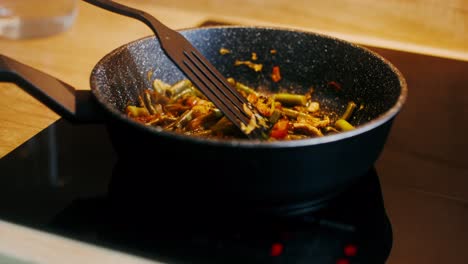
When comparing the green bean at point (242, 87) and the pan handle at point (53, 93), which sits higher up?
the pan handle at point (53, 93)

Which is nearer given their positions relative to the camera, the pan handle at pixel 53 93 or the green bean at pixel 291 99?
the pan handle at pixel 53 93

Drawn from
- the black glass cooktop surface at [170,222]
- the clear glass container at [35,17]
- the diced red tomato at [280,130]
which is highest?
the diced red tomato at [280,130]

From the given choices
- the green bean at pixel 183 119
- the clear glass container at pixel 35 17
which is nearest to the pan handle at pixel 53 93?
the green bean at pixel 183 119

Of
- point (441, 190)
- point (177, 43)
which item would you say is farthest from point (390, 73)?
point (177, 43)

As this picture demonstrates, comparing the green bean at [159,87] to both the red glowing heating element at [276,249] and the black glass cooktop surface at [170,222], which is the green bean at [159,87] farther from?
the red glowing heating element at [276,249]

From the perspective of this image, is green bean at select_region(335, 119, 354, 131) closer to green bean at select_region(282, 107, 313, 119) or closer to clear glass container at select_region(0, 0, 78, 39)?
green bean at select_region(282, 107, 313, 119)

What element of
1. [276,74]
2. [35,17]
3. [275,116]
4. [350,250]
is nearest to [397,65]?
[276,74]

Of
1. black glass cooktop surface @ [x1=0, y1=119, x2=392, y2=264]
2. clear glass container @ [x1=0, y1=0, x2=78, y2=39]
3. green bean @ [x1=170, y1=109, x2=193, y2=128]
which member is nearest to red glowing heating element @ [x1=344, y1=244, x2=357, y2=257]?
black glass cooktop surface @ [x1=0, y1=119, x2=392, y2=264]
